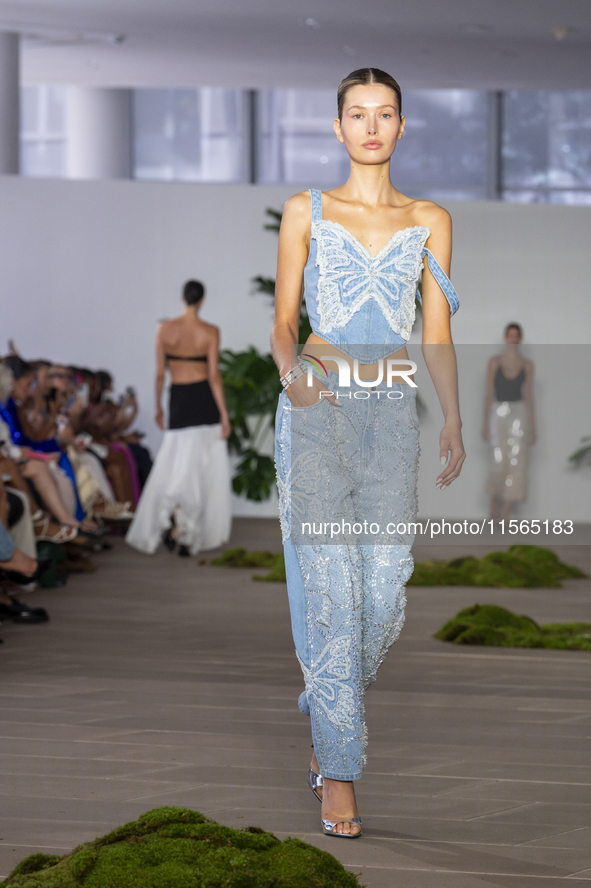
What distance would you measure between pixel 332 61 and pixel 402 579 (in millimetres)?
8971

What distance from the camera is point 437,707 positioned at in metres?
3.36

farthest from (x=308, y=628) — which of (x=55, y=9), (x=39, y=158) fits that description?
(x=39, y=158)

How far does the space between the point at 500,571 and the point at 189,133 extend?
10.2 m

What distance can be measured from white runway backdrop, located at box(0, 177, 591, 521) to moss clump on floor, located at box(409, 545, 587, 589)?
3.28m

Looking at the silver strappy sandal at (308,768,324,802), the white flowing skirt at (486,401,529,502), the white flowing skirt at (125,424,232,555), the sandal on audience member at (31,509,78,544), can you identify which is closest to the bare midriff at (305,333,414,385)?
the silver strappy sandal at (308,768,324,802)

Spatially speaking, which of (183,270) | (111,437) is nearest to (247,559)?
(111,437)

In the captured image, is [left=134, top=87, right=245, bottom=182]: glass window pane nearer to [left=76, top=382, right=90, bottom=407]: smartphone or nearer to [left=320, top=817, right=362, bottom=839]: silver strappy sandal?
[left=76, top=382, right=90, bottom=407]: smartphone

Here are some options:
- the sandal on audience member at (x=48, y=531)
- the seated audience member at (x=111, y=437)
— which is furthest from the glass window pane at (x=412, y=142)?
the sandal on audience member at (x=48, y=531)

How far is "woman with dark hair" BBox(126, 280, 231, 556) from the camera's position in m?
6.91

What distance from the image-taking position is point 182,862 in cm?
177

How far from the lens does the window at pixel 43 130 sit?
49.2 feet

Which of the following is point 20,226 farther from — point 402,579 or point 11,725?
point 402,579

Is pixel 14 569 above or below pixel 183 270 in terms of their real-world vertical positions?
below

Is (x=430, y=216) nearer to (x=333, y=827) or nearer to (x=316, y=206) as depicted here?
(x=316, y=206)
